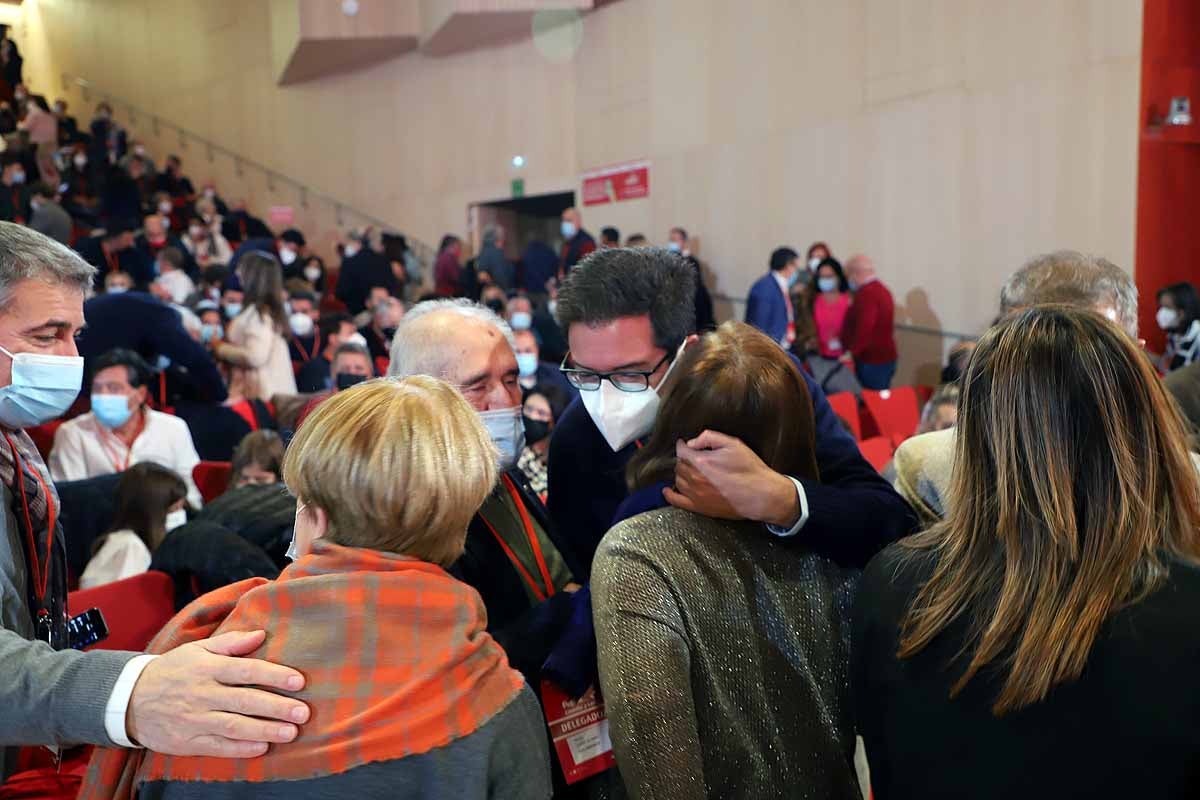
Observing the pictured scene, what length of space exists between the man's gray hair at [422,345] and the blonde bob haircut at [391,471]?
1.89 ft

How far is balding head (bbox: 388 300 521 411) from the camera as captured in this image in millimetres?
1880

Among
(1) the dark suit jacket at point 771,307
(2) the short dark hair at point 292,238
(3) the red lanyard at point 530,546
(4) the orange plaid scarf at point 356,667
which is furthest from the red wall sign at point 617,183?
(4) the orange plaid scarf at point 356,667

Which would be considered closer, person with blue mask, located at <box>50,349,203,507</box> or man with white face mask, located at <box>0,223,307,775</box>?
man with white face mask, located at <box>0,223,307,775</box>

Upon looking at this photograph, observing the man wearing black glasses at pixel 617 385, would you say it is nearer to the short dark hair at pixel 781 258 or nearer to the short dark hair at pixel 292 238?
the short dark hair at pixel 781 258

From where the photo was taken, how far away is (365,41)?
14.0m

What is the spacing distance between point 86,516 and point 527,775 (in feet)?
9.14

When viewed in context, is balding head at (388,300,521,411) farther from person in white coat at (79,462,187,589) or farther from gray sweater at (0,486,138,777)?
person in white coat at (79,462,187,589)

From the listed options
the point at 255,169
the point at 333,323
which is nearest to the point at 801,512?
the point at 333,323

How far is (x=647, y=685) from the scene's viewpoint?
4.59 feet

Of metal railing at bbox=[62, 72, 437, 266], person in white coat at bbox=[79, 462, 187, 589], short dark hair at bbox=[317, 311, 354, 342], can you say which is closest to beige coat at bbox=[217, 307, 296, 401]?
short dark hair at bbox=[317, 311, 354, 342]

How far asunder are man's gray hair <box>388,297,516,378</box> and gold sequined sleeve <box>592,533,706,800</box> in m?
0.60

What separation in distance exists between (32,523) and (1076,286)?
1844mm

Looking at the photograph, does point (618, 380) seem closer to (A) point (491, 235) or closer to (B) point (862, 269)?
(B) point (862, 269)

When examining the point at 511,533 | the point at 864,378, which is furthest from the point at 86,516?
the point at 864,378
